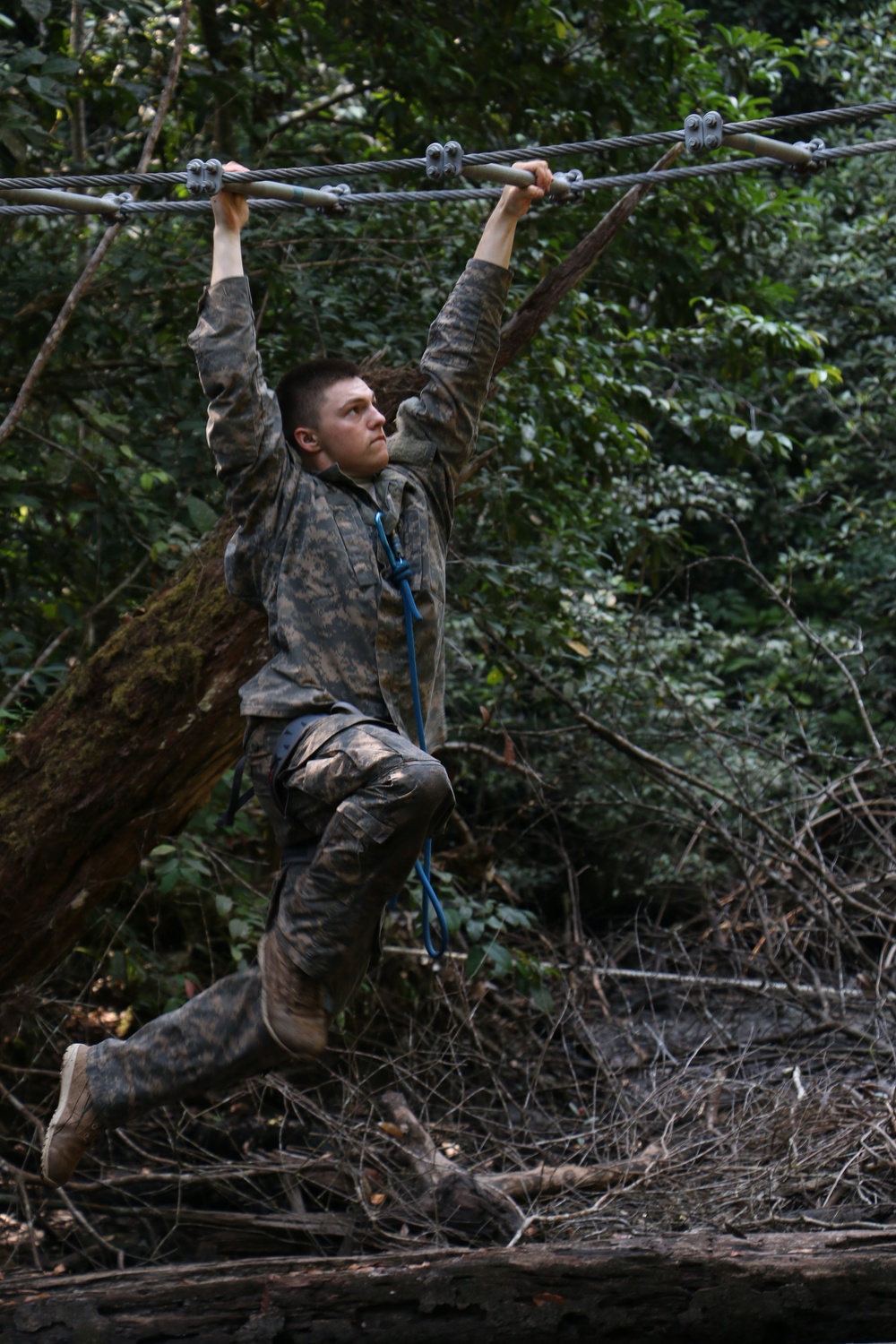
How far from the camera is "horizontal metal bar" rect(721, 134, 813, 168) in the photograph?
111 inches

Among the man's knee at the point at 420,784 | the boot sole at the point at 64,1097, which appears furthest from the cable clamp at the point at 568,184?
the boot sole at the point at 64,1097

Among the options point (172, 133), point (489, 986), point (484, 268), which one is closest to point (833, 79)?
point (172, 133)

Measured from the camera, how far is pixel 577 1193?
14.8ft

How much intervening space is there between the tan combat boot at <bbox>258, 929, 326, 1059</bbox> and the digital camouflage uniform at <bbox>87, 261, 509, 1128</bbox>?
3 cm

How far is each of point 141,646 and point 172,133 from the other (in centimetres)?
305

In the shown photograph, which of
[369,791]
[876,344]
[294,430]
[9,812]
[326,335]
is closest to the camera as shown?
[369,791]

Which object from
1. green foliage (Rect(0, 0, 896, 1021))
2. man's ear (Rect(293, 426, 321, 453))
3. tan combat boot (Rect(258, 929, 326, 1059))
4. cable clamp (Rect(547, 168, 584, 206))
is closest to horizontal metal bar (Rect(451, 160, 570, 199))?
cable clamp (Rect(547, 168, 584, 206))

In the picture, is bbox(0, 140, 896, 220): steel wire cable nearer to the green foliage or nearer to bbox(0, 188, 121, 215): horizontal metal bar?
bbox(0, 188, 121, 215): horizontal metal bar

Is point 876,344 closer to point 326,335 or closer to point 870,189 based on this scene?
point 870,189

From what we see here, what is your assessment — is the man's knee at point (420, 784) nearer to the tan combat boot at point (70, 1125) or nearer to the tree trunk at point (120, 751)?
the tan combat boot at point (70, 1125)

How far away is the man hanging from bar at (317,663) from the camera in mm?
2602

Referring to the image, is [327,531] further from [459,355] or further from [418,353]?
[418,353]

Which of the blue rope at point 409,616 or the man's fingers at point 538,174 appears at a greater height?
the man's fingers at point 538,174

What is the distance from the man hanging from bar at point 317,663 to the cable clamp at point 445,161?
16 cm
